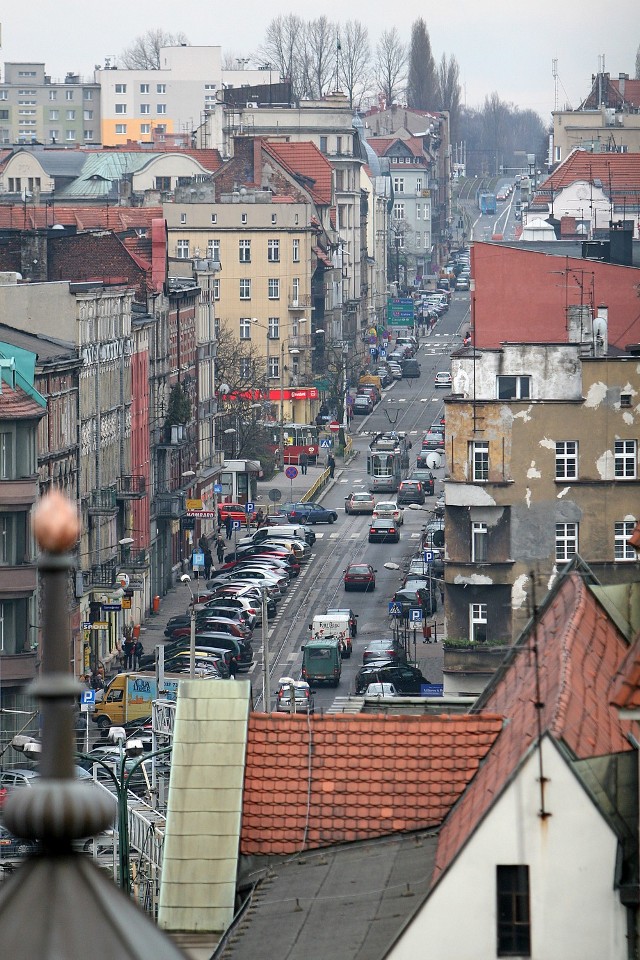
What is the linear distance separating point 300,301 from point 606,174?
23.6 m

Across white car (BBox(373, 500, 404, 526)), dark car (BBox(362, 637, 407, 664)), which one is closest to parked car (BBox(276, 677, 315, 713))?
dark car (BBox(362, 637, 407, 664))

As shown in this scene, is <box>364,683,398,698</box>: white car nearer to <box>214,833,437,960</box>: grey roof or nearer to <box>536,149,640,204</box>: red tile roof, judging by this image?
<box>214,833,437,960</box>: grey roof

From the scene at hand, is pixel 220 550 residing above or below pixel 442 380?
below

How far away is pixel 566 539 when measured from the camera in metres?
58.9

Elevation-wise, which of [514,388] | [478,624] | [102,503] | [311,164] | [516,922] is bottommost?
[478,624]

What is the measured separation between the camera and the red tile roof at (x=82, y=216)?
13200 cm

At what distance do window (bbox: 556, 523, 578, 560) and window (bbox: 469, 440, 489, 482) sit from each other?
263 centimetres

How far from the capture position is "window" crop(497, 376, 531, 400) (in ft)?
196

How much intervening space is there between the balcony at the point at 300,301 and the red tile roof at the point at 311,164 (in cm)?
1598

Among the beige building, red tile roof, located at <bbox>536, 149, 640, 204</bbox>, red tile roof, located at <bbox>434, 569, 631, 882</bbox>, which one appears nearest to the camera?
red tile roof, located at <bbox>434, 569, 631, 882</bbox>

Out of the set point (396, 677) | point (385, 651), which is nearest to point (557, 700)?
point (396, 677)

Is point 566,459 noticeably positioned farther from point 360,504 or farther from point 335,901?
point 360,504

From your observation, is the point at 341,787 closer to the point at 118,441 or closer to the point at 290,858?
the point at 290,858

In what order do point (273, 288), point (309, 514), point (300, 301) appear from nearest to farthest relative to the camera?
point (309, 514), point (273, 288), point (300, 301)
